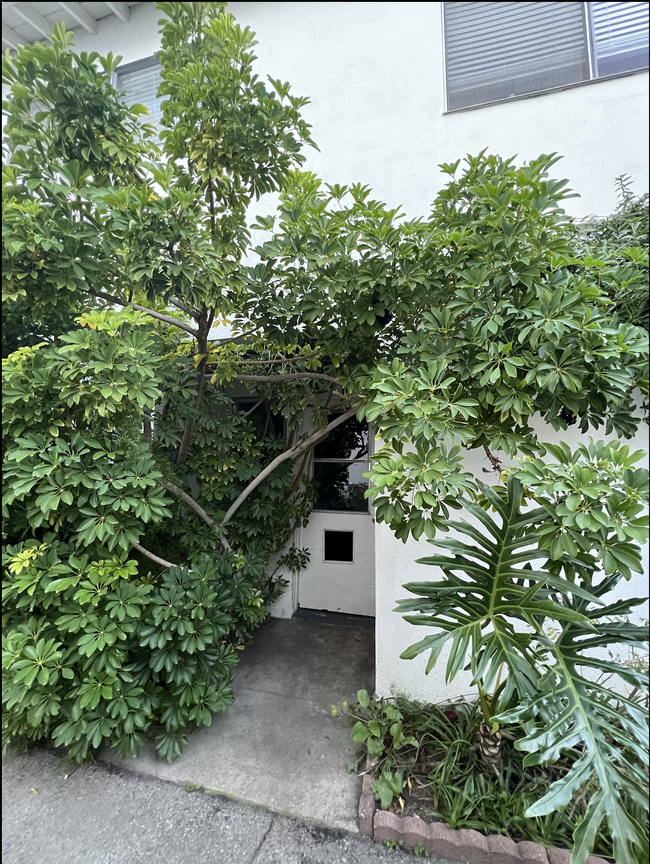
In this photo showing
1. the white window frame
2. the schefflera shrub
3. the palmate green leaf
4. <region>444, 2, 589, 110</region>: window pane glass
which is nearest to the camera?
the palmate green leaf

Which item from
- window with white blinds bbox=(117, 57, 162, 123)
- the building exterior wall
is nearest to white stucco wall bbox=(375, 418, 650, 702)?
the building exterior wall

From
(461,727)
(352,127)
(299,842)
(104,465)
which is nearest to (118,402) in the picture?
(104,465)

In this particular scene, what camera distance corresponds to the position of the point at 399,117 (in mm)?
3020

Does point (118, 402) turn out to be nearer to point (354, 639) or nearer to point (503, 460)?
point (503, 460)

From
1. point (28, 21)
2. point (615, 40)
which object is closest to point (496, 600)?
point (28, 21)

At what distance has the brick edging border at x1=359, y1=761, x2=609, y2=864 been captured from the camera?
1477 mm

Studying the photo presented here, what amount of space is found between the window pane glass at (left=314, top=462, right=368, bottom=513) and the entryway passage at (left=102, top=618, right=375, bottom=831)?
1220 millimetres

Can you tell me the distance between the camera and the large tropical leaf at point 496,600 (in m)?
1.28

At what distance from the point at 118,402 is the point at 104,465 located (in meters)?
0.41

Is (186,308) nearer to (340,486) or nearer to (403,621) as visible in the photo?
(403,621)

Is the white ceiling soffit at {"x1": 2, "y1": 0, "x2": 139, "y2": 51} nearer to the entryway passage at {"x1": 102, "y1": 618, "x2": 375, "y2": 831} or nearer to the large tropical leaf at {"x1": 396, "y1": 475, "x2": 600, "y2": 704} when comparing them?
the large tropical leaf at {"x1": 396, "y1": 475, "x2": 600, "y2": 704}

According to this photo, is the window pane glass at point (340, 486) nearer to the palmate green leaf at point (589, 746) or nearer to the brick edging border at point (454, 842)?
the brick edging border at point (454, 842)

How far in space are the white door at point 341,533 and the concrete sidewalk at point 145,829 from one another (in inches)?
80.1

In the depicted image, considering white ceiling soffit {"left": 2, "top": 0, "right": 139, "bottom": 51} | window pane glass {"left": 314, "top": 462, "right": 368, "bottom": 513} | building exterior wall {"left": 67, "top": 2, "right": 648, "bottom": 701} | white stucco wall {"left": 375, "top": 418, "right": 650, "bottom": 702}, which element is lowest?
white stucco wall {"left": 375, "top": 418, "right": 650, "bottom": 702}
